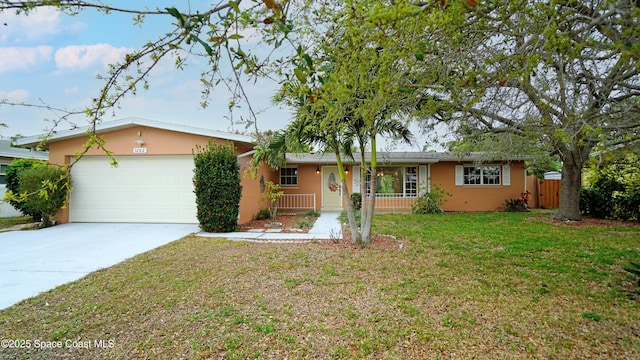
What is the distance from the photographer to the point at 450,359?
8.30ft

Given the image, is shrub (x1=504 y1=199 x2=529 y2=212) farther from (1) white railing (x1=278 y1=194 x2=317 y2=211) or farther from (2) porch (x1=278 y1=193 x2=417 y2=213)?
(1) white railing (x1=278 y1=194 x2=317 y2=211)

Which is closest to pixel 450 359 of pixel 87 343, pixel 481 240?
pixel 87 343

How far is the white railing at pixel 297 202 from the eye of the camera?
1423 centimetres

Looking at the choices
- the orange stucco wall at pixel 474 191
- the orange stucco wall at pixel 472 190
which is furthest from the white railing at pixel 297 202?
the orange stucco wall at pixel 474 191

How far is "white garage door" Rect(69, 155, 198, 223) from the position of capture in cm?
966

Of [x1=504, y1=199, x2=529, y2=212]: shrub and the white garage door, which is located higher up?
the white garage door

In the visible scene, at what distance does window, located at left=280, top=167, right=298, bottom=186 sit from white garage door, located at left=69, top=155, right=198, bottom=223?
222 inches

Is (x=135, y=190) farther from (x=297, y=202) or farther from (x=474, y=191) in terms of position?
(x=474, y=191)

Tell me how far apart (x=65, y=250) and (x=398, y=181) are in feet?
40.4

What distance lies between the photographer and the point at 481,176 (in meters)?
14.2

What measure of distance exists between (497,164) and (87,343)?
15596 millimetres

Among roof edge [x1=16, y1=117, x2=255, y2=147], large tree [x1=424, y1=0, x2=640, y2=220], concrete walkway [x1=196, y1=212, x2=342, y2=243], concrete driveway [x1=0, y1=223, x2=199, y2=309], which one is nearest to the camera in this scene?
large tree [x1=424, y1=0, x2=640, y2=220]

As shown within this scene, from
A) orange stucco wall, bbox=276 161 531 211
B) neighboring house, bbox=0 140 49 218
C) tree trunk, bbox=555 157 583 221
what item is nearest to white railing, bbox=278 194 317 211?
orange stucco wall, bbox=276 161 531 211

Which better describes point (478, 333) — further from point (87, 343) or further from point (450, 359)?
point (87, 343)
